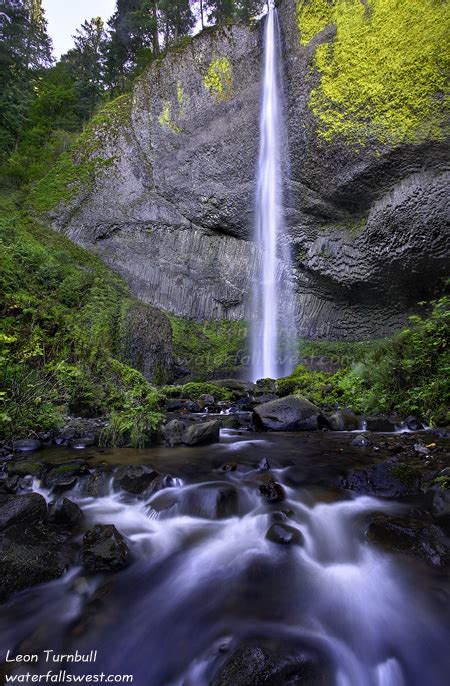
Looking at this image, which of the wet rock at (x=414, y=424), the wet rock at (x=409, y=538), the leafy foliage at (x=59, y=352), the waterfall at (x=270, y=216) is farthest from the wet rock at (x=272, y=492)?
the waterfall at (x=270, y=216)

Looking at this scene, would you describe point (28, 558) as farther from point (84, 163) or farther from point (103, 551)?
point (84, 163)

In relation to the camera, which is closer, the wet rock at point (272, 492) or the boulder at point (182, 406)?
the wet rock at point (272, 492)

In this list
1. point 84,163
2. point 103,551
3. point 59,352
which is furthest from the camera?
point 84,163

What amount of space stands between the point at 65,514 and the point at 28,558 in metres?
0.66

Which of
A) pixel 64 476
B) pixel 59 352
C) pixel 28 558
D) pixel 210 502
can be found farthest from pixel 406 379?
pixel 59 352

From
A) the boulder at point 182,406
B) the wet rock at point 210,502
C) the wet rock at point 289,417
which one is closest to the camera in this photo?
the wet rock at point 210,502

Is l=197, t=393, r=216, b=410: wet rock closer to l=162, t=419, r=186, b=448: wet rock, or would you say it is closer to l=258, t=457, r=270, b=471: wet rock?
l=162, t=419, r=186, b=448: wet rock

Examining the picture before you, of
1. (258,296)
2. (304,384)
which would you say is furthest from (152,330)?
(258,296)

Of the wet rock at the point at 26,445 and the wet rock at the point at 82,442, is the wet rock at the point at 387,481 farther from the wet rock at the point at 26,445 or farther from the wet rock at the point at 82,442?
the wet rock at the point at 26,445

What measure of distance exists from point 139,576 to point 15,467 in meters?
2.42

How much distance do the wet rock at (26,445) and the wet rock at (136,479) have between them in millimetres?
1893

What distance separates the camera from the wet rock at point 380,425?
21.2ft

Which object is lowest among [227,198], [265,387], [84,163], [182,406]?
[182,406]

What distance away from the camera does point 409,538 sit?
9.28ft
